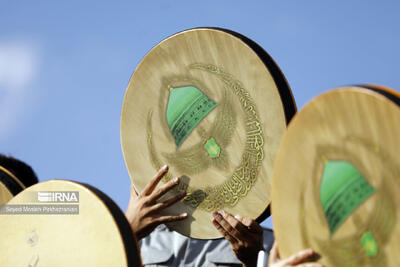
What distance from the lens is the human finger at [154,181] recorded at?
1.79m

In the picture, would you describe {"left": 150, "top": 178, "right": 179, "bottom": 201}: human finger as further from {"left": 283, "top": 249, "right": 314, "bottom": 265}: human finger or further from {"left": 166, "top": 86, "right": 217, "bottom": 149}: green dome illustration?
{"left": 283, "top": 249, "right": 314, "bottom": 265}: human finger

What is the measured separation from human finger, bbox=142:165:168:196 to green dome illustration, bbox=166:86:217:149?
0.09m

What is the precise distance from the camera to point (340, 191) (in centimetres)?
114

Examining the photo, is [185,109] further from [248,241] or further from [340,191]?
[340,191]

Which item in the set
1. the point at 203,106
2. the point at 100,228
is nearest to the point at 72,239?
the point at 100,228

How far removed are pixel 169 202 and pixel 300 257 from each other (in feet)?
2.14

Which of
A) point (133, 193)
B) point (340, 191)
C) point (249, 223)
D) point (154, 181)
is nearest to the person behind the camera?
point (340, 191)

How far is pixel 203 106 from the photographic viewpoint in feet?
5.61

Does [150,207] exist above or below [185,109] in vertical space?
below

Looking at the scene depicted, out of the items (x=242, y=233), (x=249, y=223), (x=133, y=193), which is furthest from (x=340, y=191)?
(x=133, y=193)

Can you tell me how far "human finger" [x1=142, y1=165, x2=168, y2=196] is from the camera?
179 cm

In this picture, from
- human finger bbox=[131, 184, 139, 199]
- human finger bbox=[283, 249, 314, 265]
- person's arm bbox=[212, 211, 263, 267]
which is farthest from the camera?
human finger bbox=[131, 184, 139, 199]

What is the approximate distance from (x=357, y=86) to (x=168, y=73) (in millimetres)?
823

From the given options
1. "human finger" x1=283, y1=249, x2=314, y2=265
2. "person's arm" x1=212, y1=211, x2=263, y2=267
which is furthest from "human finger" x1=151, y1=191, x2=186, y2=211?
"human finger" x1=283, y1=249, x2=314, y2=265
